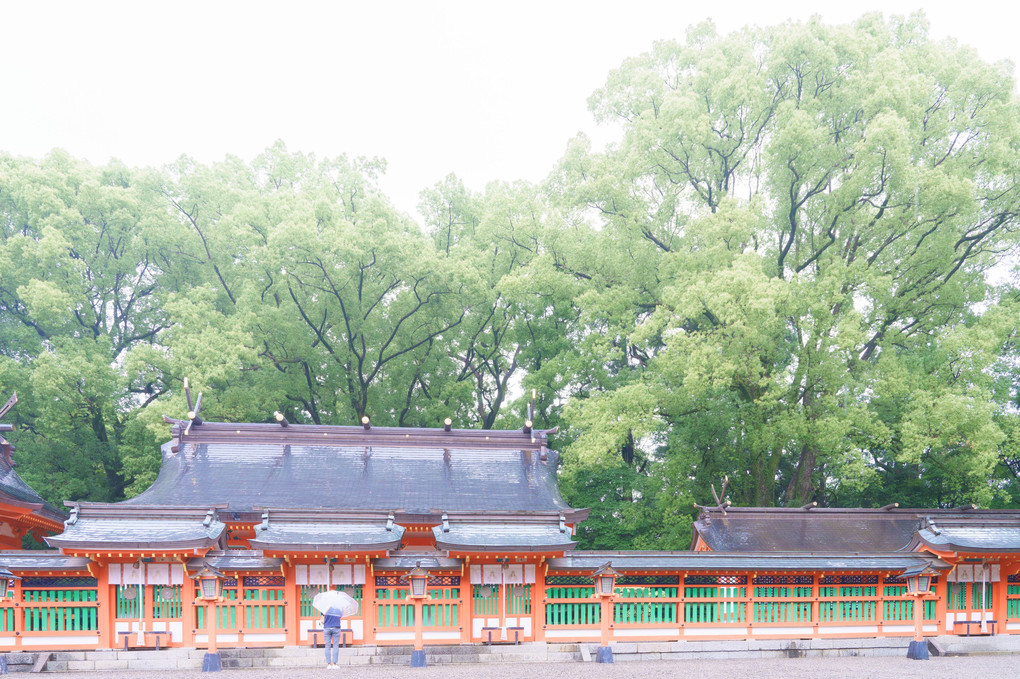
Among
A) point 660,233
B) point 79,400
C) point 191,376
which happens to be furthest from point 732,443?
point 79,400

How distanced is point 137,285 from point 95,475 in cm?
605

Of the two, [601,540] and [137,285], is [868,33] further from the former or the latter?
[137,285]

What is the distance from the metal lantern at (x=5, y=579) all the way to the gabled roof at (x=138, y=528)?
0.83 m

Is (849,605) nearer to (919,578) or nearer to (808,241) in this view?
(919,578)

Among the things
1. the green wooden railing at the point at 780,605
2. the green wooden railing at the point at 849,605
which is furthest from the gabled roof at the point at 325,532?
the green wooden railing at the point at 849,605

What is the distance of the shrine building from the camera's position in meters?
11.2

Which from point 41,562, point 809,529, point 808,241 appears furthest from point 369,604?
point 808,241

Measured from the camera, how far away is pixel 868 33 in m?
18.5

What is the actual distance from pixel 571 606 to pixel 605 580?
35.9 inches

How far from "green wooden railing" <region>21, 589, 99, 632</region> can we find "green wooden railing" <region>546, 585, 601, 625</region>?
772 cm

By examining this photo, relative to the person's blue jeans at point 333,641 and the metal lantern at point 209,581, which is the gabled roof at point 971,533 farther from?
the metal lantern at point 209,581

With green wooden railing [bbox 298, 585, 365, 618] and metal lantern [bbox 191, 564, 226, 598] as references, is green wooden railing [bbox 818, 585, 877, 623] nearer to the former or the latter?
green wooden railing [bbox 298, 585, 365, 618]

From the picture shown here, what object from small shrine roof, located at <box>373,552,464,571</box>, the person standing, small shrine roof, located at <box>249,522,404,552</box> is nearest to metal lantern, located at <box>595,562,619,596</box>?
small shrine roof, located at <box>373,552,464,571</box>

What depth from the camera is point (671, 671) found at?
1056 centimetres
